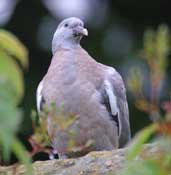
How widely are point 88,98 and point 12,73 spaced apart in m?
3.58

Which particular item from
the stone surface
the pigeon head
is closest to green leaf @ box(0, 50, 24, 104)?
the stone surface

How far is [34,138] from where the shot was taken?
176 centimetres

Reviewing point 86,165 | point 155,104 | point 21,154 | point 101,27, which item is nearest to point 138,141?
point 155,104

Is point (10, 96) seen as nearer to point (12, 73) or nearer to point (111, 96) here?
point (12, 73)

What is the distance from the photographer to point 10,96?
155 centimetres

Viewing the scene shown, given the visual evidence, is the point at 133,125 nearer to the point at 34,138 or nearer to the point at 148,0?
the point at 148,0

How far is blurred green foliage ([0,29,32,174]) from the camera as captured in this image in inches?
58.7

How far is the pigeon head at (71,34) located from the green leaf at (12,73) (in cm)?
418

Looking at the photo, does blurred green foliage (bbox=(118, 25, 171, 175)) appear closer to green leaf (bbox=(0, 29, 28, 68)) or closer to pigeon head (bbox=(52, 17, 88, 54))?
green leaf (bbox=(0, 29, 28, 68))

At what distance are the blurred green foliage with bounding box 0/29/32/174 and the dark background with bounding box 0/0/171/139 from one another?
796 cm

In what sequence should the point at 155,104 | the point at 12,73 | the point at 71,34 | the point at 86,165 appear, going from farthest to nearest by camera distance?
the point at 71,34 → the point at 86,165 → the point at 12,73 → the point at 155,104

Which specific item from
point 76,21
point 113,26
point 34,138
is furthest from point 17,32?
point 34,138

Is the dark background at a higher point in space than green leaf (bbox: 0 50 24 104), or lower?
lower

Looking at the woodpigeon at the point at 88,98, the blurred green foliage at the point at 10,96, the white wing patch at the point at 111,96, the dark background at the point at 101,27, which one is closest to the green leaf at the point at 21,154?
the blurred green foliage at the point at 10,96
